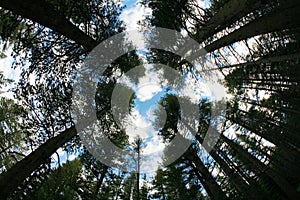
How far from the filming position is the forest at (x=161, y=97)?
15.2 feet

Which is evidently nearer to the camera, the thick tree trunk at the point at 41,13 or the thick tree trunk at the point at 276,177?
the thick tree trunk at the point at 41,13

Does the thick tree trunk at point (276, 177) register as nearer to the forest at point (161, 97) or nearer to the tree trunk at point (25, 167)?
the forest at point (161, 97)

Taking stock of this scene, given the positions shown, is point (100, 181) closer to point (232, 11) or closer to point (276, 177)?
point (276, 177)

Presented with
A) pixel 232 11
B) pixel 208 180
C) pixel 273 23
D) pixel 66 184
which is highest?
pixel 66 184

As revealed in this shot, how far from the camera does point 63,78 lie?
6.55m

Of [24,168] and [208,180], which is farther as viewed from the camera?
[208,180]

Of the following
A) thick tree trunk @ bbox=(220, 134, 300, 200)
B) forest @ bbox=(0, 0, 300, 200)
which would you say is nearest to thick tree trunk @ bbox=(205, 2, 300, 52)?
forest @ bbox=(0, 0, 300, 200)

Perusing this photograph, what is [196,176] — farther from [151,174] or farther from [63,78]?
[63,78]

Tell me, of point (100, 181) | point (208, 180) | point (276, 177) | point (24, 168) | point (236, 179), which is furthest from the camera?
point (100, 181)

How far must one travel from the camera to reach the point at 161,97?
12.3m

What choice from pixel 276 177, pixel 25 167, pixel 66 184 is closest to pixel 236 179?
pixel 276 177

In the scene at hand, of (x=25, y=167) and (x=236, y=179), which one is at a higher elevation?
(x=236, y=179)

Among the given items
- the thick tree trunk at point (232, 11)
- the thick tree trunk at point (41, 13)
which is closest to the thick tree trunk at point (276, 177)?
the thick tree trunk at point (232, 11)

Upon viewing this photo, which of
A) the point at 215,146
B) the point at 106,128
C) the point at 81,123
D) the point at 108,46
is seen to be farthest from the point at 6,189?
the point at 215,146
